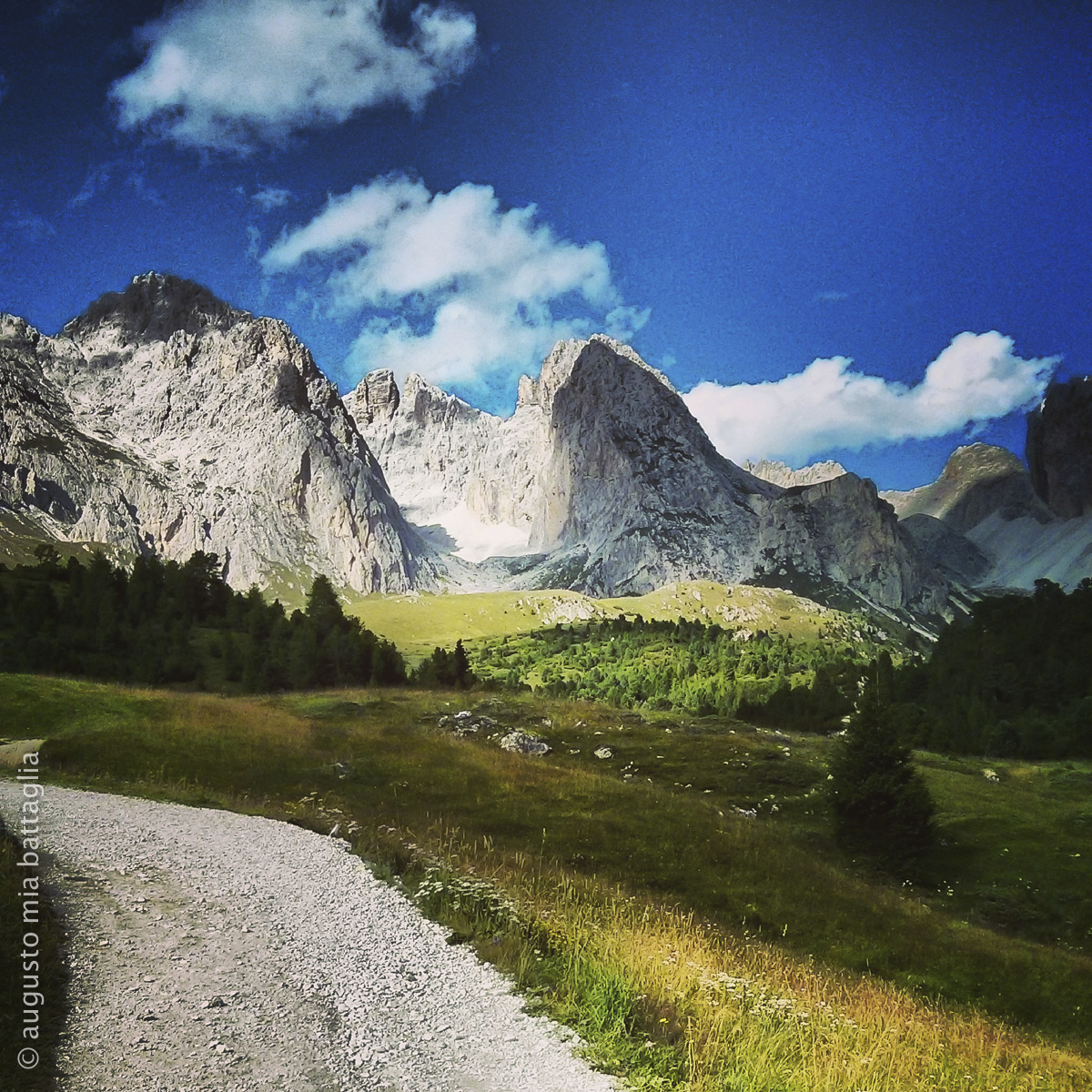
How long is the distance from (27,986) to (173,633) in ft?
246

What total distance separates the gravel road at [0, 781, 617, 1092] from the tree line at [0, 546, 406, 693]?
6185cm

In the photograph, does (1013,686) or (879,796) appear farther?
(1013,686)

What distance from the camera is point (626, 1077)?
25.7ft

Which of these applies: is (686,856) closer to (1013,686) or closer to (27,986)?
(27,986)

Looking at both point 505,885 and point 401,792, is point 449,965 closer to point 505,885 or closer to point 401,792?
point 505,885

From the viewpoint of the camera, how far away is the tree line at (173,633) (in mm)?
68438

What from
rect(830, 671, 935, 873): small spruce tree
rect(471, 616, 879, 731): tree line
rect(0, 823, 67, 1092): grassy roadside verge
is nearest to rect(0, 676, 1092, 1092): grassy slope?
rect(830, 671, 935, 873): small spruce tree

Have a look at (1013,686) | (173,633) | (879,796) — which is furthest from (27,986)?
(1013,686)

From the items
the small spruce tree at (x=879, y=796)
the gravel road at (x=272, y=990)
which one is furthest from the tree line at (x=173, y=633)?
the gravel road at (x=272, y=990)

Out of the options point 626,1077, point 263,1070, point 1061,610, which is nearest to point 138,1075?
point 263,1070

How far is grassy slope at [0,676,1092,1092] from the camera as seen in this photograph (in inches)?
380

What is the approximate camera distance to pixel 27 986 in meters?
8.64

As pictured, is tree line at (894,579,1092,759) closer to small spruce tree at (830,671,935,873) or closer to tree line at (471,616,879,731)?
tree line at (471,616,879,731)

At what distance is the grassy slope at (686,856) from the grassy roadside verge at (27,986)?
5801 mm
